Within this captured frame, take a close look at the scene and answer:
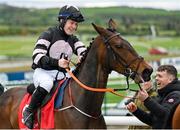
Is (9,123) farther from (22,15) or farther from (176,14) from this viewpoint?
(22,15)

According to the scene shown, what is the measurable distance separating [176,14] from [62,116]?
3336cm

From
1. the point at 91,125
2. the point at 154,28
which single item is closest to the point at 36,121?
the point at 91,125

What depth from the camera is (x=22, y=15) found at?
4266cm

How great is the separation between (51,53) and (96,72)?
2.35ft

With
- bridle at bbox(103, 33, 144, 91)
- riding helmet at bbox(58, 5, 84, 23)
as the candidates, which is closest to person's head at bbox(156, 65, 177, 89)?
bridle at bbox(103, 33, 144, 91)

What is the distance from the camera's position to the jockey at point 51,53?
596 centimetres

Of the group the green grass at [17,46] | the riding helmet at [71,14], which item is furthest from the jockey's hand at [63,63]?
the green grass at [17,46]

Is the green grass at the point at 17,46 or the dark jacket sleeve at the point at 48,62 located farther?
the green grass at the point at 17,46

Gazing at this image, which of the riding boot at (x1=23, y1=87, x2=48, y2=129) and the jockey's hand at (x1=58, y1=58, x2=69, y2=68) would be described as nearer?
the jockey's hand at (x1=58, y1=58, x2=69, y2=68)

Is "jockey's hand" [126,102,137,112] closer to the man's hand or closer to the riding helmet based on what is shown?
the man's hand

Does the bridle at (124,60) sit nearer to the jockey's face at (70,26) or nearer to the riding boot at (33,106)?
the jockey's face at (70,26)

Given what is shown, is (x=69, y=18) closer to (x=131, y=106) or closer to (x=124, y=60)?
(x=124, y=60)

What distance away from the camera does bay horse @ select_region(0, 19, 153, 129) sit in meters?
5.48

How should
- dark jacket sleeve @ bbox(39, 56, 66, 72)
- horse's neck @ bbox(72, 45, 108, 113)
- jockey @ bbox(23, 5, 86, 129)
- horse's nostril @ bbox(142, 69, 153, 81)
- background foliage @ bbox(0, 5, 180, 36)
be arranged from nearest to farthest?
horse's nostril @ bbox(142, 69, 153, 81)
horse's neck @ bbox(72, 45, 108, 113)
dark jacket sleeve @ bbox(39, 56, 66, 72)
jockey @ bbox(23, 5, 86, 129)
background foliage @ bbox(0, 5, 180, 36)
